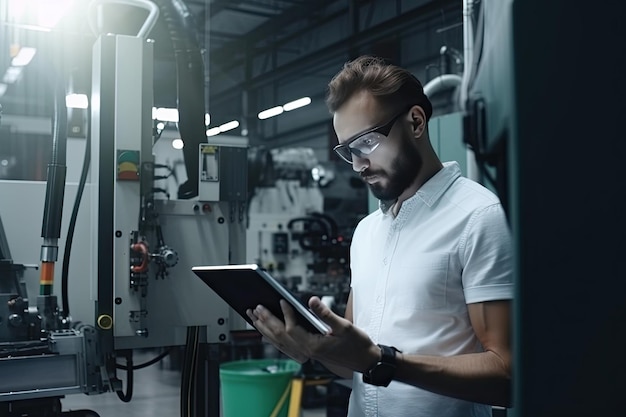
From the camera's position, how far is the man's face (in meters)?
1.29

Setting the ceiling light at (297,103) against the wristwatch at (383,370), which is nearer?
the wristwatch at (383,370)

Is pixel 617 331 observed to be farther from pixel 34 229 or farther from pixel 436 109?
pixel 436 109

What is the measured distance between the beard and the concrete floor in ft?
8.84

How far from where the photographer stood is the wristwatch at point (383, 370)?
1.06 metres

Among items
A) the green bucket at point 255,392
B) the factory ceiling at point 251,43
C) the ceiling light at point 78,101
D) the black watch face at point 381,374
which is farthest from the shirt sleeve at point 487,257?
the green bucket at point 255,392

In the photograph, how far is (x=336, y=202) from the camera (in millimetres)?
6930

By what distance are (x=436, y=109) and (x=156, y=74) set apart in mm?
2264

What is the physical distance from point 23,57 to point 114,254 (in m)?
1.31

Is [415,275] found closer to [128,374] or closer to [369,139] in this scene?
[369,139]

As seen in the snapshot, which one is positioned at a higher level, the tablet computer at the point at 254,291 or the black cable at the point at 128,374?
the tablet computer at the point at 254,291

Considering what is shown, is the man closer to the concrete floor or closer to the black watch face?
the black watch face

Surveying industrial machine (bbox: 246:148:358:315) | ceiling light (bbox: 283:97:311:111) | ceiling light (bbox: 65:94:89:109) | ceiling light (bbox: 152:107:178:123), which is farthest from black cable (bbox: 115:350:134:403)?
ceiling light (bbox: 283:97:311:111)

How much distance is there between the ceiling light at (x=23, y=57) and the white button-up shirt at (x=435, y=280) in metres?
2.08

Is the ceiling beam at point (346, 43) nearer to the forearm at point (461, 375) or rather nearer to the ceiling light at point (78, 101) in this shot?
the ceiling light at point (78, 101)
